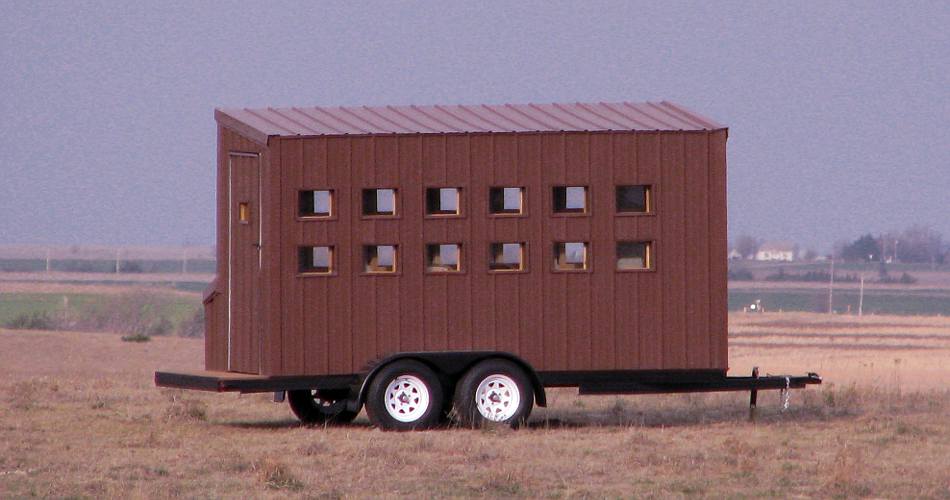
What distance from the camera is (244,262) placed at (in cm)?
1833

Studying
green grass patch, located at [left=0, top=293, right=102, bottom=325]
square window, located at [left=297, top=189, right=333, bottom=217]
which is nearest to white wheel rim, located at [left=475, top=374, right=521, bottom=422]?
square window, located at [left=297, top=189, right=333, bottom=217]

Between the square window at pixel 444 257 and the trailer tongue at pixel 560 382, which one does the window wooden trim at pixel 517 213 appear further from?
the trailer tongue at pixel 560 382

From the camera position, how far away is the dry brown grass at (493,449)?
44.0 feet

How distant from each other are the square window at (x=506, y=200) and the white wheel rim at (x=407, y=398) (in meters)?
2.15

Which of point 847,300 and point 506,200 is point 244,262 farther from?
point 847,300

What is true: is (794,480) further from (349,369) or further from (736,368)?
(736,368)

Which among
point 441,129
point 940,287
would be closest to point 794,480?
point 441,129

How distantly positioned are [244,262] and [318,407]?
224cm

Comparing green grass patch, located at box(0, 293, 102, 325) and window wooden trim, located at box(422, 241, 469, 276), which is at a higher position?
window wooden trim, located at box(422, 241, 469, 276)

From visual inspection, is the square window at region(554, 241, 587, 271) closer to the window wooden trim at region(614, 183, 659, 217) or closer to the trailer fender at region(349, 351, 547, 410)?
the window wooden trim at region(614, 183, 659, 217)

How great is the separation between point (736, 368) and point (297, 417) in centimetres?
2216

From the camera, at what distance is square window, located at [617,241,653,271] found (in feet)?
60.4

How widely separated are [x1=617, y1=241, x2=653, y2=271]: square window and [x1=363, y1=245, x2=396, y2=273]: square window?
2.61 meters

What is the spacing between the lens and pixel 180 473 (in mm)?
14086
